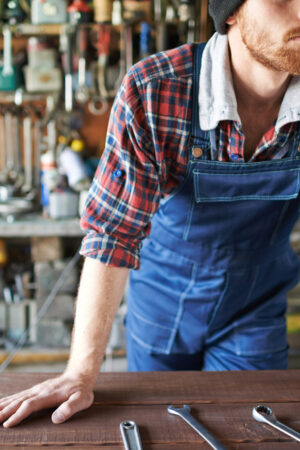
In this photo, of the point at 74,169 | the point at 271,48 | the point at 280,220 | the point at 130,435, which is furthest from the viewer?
the point at 74,169

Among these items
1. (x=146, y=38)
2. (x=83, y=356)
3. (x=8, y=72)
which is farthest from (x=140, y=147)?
(x=8, y=72)

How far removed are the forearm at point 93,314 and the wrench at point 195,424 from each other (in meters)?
0.17

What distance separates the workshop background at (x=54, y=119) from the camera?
214cm

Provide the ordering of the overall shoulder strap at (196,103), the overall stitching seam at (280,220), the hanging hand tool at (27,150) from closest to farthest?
the overall shoulder strap at (196,103) < the overall stitching seam at (280,220) < the hanging hand tool at (27,150)

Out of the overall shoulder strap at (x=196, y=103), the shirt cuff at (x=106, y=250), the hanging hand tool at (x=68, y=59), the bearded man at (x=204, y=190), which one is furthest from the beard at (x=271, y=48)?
the hanging hand tool at (x=68, y=59)

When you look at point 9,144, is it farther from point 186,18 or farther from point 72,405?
point 72,405

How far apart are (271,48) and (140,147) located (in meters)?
0.31

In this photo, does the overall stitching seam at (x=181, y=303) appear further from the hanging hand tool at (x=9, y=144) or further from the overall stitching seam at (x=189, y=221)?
the hanging hand tool at (x=9, y=144)

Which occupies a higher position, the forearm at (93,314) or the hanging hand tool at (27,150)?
the hanging hand tool at (27,150)

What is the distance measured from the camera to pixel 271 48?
0.87m

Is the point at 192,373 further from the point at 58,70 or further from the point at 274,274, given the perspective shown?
the point at 58,70

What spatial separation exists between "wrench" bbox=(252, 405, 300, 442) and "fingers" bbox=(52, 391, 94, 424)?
28 cm

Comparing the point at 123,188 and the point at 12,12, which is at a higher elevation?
the point at 12,12

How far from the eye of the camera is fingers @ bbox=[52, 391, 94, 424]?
2.51 feet
